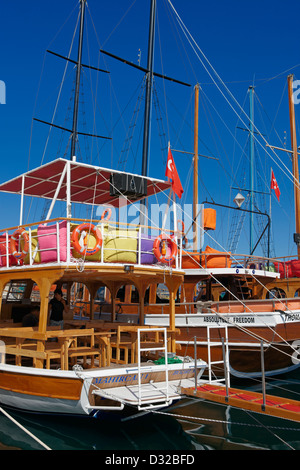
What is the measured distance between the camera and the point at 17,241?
1152 cm

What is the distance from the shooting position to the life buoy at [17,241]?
10.9 metres

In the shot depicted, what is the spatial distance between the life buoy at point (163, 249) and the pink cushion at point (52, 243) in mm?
2371

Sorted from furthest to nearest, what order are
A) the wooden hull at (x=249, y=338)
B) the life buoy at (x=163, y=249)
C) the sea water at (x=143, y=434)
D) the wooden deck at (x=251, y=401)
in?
the wooden hull at (x=249, y=338), the life buoy at (x=163, y=249), the sea water at (x=143, y=434), the wooden deck at (x=251, y=401)

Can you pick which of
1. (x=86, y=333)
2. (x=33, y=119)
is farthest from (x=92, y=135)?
(x=86, y=333)

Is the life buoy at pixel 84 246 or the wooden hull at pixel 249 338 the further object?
the wooden hull at pixel 249 338

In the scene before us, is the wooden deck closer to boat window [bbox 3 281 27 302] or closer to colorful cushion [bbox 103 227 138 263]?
colorful cushion [bbox 103 227 138 263]

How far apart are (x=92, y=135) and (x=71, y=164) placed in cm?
1988

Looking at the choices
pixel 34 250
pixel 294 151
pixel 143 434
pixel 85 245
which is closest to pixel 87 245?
pixel 85 245

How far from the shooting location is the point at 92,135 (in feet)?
99.0

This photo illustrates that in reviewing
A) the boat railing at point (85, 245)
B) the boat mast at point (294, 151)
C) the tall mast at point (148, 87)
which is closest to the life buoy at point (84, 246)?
the boat railing at point (85, 245)

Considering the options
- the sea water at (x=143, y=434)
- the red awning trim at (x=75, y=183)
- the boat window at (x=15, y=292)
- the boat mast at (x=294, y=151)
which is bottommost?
the sea water at (x=143, y=434)

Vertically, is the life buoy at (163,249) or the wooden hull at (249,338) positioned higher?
the life buoy at (163,249)

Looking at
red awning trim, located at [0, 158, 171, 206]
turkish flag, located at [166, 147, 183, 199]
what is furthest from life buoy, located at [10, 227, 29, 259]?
turkish flag, located at [166, 147, 183, 199]

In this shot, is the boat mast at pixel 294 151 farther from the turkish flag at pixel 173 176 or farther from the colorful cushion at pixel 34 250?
the colorful cushion at pixel 34 250
